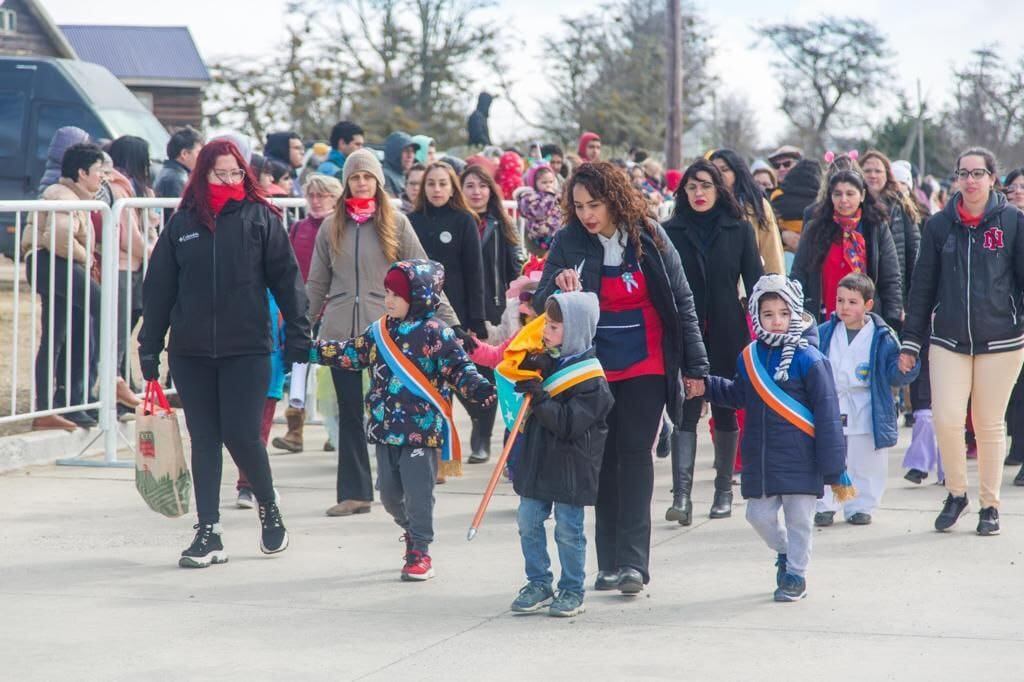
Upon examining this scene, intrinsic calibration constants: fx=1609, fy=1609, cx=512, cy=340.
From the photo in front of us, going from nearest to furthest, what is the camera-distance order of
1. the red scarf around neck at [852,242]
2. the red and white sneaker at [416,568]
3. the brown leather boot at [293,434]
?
the red and white sneaker at [416,568]
the red scarf around neck at [852,242]
the brown leather boot at [293,434]

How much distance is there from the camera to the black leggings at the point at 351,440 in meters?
8.51

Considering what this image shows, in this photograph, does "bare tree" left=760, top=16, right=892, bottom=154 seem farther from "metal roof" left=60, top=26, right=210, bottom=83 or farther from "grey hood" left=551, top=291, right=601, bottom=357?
"grey hood" left=551, top=291, right=601, bottom=357

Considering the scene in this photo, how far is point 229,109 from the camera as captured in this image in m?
43.7

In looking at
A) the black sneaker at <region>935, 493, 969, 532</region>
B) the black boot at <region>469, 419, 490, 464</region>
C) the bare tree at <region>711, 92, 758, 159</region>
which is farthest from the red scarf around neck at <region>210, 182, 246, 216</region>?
the bare tree at <region>711, 92, 758, 159</region>

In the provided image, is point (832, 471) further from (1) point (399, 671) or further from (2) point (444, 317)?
(2) point (444, 317)

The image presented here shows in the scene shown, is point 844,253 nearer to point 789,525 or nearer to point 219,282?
point 789,525

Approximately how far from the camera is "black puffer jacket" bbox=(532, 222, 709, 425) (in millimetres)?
6594

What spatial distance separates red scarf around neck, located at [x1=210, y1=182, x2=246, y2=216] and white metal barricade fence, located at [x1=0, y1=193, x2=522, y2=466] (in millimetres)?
2741

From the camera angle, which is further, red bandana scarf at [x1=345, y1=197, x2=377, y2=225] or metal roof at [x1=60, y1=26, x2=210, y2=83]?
metal roof at [x1=60, y1=26, x2=210, y2=83]

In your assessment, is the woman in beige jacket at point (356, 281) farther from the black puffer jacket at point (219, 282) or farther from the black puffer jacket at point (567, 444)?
the black puffer jacket at point (567, 444)

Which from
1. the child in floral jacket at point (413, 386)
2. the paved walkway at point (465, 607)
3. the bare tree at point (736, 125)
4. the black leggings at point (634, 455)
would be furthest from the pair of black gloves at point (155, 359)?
the bare tree at point (736, 125)

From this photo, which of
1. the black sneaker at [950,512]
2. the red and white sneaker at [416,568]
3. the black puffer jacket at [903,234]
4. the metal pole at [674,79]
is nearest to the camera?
the red and white sneaker at [416,568]

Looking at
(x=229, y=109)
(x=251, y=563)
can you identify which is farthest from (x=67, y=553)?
(x=229, y=109)

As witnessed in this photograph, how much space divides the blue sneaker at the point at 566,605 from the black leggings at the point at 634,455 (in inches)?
14.1
